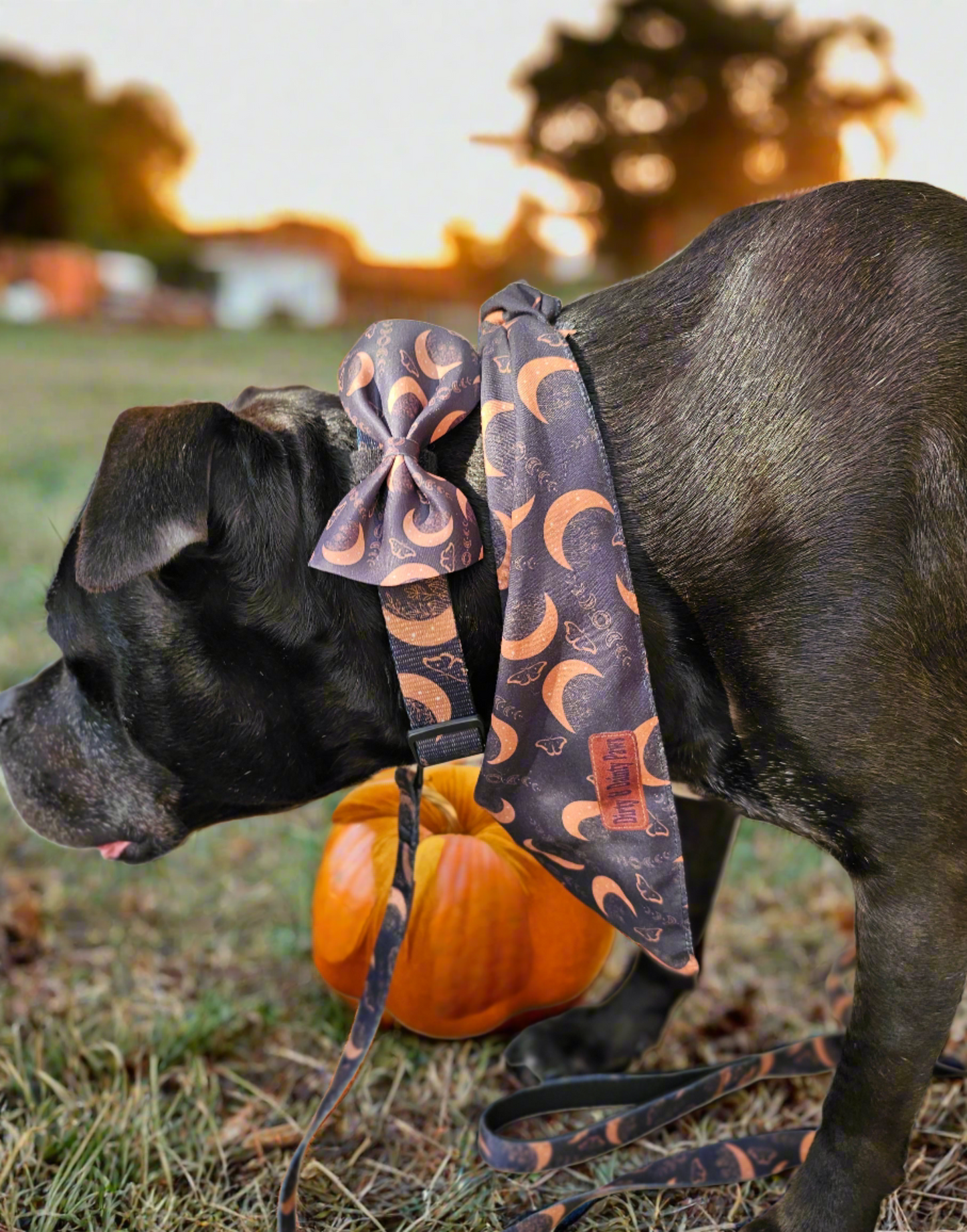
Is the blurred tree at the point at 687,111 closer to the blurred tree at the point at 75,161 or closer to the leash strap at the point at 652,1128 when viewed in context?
the leash strap at the point at 652,1128

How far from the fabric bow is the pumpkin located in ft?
3.26

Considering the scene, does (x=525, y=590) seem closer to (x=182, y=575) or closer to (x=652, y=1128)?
(x=182, y=575)

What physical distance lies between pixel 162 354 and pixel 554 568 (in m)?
17.9

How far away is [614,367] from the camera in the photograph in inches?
71.4

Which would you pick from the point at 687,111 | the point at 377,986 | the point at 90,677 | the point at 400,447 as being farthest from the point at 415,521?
the point at 687,111

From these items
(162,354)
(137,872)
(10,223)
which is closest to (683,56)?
(162,354)

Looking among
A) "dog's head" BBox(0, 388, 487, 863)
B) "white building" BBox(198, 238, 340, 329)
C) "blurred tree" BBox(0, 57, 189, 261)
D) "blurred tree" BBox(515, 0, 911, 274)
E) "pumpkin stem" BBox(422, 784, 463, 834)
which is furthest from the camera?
"blurred tree" BBox(0, 57, 189, 261)

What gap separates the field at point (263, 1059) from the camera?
2.05 meters

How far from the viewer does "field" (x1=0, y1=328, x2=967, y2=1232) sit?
2049mm

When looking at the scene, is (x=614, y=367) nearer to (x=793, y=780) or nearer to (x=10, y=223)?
(x=793, y=780)

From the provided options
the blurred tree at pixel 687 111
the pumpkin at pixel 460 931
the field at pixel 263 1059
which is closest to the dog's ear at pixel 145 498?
the field at pixel 263 1059

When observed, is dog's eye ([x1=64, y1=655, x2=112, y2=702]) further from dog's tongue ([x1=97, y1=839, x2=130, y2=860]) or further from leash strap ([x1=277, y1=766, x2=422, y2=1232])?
leash strap ([x1=277, y1=766, x2=422, y2=1232])

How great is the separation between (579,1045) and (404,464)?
1577mm

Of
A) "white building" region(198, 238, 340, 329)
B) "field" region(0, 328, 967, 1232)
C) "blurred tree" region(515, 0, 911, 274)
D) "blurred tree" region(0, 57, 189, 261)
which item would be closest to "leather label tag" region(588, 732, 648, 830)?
"field" region(0, 328, 967, 1232)
